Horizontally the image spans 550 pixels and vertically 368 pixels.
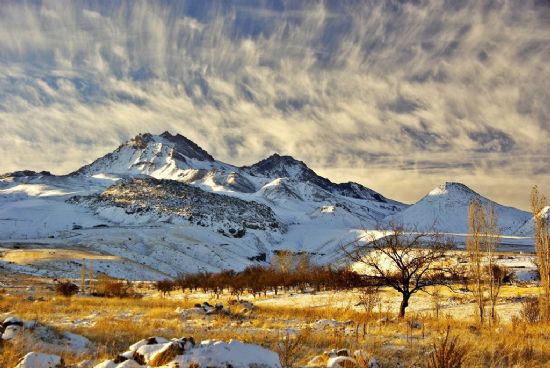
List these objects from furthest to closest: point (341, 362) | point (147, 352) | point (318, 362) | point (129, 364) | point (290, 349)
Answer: point (290, 349), point (318, 362), point (341, 362), point (147, 352), point (129, 364)

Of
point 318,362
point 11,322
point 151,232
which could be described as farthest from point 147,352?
point 151,232

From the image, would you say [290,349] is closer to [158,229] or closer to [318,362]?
[318,362]

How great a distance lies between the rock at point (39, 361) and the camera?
19.9 feet

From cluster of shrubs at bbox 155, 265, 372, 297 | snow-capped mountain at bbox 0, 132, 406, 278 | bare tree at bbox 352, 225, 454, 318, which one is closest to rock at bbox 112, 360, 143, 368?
bare tree at bbox 352, 225, 454, 318

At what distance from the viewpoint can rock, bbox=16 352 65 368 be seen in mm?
6078

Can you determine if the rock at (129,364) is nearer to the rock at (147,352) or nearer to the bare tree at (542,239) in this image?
the rock at (147,352)

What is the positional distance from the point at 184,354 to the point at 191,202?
16305 cm

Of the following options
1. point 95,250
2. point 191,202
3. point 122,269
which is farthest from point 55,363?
point 191,202

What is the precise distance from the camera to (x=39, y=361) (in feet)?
20.4

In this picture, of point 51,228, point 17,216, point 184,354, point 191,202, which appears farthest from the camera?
point 191,202

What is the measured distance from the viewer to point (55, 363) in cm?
644

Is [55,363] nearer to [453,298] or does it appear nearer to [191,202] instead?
[453,298]

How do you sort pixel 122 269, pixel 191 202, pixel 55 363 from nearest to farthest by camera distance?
pixel 55 363 < pixel 122 269 < pixel 191 202

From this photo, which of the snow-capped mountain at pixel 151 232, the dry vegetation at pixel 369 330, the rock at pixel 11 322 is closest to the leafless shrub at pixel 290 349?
the dry vegetation at pixel 369 330
